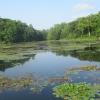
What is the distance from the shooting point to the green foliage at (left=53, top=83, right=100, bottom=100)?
19062mm

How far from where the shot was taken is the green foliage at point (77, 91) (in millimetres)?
19062

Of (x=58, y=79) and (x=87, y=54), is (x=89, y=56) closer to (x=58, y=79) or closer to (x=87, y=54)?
(x=87, y=54)

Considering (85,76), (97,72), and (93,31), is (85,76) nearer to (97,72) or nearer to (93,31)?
(97,72)

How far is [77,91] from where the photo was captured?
797 inches

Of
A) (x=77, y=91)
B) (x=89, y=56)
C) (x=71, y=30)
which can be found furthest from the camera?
(x=71, y=30)

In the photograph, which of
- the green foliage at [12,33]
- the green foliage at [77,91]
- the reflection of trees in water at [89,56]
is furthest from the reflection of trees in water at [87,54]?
the green foliage at [12,33]

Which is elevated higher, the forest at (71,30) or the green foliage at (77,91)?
the forest at (71,30)

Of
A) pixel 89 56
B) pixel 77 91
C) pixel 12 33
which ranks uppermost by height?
pixel 12 33

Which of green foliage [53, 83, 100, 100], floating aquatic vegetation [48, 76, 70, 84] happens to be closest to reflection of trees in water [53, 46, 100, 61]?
floating aquatic vegetation [48, 76, 70, 84]

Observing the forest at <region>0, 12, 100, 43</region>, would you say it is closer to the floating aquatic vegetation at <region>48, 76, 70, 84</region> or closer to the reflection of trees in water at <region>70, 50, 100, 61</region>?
the reflection of trees in water at <region>70, 50, 100, 61</region>

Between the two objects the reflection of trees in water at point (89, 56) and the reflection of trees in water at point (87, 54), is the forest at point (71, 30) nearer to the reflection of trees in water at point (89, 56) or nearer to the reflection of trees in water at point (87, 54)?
the reflection of trees in water at point (87, 54)

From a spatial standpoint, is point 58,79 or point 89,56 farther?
point 89,56

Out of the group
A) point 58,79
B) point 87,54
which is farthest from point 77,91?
point 87,54

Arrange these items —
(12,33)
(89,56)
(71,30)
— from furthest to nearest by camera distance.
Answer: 1. (71,30)
2. (12,33)
3. (89,56)
